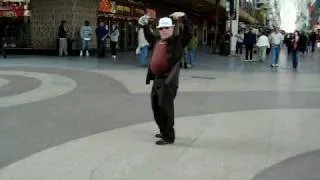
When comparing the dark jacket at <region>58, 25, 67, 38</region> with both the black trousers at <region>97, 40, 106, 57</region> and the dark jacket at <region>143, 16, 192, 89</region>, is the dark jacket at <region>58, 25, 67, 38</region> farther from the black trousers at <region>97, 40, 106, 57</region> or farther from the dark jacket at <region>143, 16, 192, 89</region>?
the dark jacket at <region>143, 16, 192, 89</region>

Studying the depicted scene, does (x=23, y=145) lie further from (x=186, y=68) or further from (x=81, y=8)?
(x=81, y=8)

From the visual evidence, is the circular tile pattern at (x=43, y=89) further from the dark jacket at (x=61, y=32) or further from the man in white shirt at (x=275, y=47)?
the man in white shirt at (x=275, y=47)

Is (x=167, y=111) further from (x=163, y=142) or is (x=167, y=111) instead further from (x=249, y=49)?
(x=249, y=49)

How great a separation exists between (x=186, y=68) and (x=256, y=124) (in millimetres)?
11468

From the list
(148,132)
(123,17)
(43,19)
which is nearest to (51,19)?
(43,19)

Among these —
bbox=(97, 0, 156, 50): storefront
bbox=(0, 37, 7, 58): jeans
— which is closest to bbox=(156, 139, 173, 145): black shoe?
bbox=(0, 37, 7, 58): jeans

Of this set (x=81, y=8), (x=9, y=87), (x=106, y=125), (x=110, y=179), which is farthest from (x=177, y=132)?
(x=81, y=8)

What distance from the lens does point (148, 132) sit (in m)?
8.17

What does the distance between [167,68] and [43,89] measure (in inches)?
248

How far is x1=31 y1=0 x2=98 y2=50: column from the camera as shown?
87.4 ft

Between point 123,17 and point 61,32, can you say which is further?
point 123,17

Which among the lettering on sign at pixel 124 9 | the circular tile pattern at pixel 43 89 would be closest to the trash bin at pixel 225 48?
the lettering on sign at pixel 124 9

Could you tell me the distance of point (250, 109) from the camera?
34.2 ft

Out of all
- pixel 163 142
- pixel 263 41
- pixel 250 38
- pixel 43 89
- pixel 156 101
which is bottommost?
pixel 163 142
